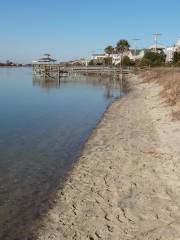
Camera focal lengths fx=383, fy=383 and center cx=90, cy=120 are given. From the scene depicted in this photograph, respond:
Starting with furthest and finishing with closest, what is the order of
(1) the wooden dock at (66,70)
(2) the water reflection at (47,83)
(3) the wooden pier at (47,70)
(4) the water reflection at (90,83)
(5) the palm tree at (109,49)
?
(5) the palm tree at (109,49)
(1) the wooden dock at (66,70)
(3) the wooden pier at (47,70)
(2) the water reflection at (47,83)
(4) the water reflection at (90,83)

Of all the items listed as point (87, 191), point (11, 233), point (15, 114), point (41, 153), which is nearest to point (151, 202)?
point (87, 191)

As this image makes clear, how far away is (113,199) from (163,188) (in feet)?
4.11

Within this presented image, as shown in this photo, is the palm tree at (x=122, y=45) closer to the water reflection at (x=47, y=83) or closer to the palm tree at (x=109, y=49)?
the palm tree at (x=109, y=49)

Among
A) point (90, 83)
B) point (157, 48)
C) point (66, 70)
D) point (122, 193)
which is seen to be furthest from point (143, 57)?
point (122, 193)

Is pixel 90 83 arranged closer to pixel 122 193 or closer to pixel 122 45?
pixel 122 193

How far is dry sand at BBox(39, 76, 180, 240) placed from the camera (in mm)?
6898

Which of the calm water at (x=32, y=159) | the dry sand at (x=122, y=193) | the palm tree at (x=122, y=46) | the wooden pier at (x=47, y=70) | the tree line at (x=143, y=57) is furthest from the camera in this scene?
the palm tree at (x=122, y=46)

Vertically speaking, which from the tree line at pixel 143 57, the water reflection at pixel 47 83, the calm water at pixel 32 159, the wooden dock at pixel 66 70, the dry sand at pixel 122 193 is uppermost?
the tree line at pixel 143 57

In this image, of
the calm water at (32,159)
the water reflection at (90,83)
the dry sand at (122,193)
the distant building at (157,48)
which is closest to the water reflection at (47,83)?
the water reflection at (90,83)

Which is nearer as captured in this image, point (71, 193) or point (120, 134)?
point (71, 193)

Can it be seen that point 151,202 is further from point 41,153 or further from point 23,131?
point 23,131

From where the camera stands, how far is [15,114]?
2444cm

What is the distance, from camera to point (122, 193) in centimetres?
873

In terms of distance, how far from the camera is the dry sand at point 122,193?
6898 millimetres
